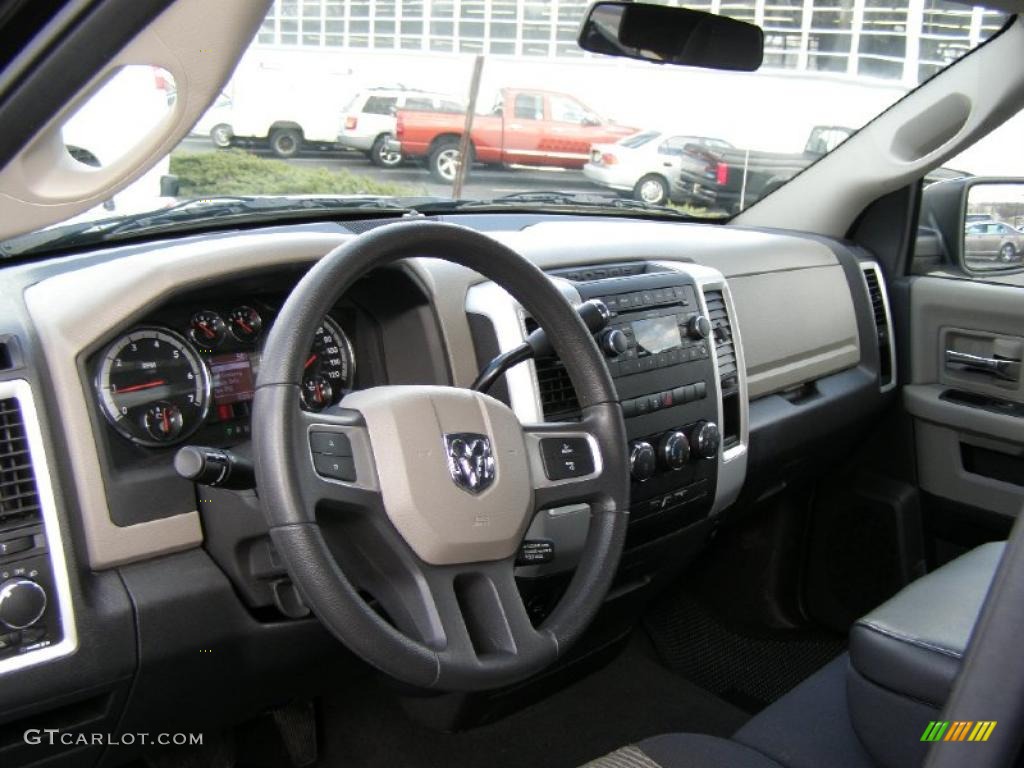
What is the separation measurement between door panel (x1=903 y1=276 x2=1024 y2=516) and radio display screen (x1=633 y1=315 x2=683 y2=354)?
123 centimetres

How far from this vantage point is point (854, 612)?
327 cm

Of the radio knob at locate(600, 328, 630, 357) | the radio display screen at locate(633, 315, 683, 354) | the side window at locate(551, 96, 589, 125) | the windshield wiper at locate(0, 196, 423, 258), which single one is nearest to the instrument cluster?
the windshield wiper at locate(0, 196, 423, 258)

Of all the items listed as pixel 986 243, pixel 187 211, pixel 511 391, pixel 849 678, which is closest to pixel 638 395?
pixel 511 391

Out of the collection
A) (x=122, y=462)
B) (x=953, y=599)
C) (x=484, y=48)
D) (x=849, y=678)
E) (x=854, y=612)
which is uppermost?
(x=484, y=48)

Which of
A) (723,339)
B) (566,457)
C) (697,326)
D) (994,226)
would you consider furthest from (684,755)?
(994,226)

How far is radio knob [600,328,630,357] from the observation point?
2.15 metres

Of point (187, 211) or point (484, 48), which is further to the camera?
point (484, 48)

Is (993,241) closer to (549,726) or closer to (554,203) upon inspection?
(554,203)

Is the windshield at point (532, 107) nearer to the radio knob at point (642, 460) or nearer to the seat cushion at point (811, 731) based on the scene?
the radio knob at point (642, 460)

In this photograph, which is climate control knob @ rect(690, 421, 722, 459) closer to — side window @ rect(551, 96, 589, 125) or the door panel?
the door panel

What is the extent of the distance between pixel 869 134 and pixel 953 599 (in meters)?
1.87

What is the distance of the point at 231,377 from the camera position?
6.26ft

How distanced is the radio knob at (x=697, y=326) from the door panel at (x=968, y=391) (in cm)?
114

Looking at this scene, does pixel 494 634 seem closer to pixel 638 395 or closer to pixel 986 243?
pixel 638 395
